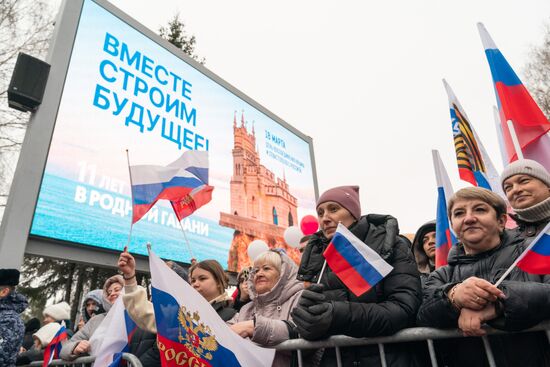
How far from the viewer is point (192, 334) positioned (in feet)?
6.66

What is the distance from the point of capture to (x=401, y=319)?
A: 181cm

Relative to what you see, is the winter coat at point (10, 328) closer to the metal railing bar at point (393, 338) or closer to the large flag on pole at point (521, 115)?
the metal railing bar at point (393, 338)

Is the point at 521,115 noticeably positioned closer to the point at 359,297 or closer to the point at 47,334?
the point at 359,297

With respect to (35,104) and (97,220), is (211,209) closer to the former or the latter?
(97,220)

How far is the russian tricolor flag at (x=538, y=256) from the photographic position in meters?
1.49

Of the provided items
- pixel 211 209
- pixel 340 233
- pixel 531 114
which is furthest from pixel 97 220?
pixel 531 114

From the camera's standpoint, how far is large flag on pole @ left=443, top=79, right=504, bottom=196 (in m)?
4.11

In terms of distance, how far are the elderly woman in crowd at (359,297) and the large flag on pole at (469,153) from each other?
220 cm

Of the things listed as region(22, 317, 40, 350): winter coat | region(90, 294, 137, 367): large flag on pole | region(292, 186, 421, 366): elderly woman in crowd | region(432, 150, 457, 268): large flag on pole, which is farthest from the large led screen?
region(292, 186, 421, 366): elderly woman in crowd

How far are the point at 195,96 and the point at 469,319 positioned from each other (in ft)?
25.6

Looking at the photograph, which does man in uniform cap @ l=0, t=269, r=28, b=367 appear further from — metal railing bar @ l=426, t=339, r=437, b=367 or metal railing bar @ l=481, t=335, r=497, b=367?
metal railing bar @ l=481, t=335, r=497, b=367


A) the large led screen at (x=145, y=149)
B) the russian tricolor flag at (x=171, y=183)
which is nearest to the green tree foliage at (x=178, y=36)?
the large led screen at (x=145, y=149)

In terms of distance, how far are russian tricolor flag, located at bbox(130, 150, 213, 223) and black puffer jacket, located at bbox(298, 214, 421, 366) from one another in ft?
4.95

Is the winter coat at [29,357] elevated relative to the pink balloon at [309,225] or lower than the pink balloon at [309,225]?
lower
